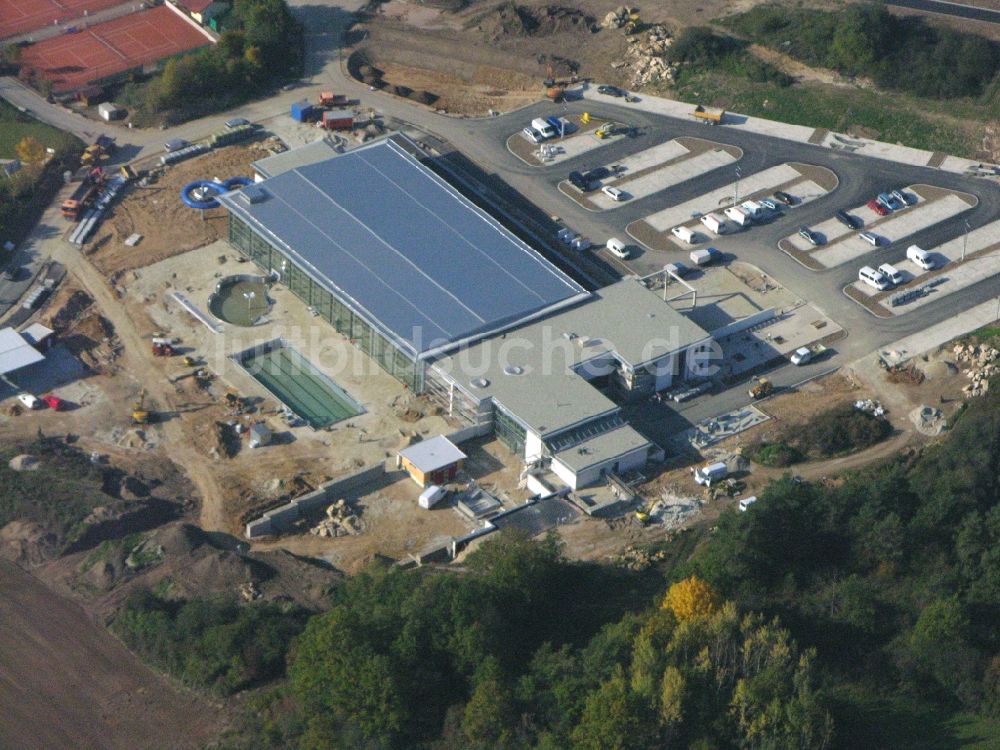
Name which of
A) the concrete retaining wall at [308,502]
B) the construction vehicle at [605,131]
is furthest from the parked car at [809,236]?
the concrete retaining wall at [308,502]

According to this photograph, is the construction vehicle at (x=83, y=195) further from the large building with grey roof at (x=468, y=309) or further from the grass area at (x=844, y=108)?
the grass area at (x=844, y=108)

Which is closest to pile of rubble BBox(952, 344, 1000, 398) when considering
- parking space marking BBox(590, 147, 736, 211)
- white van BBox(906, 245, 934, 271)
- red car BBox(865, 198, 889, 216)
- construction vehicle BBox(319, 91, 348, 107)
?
white van BBox(906, 245, 934, 271)

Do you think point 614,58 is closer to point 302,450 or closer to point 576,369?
point 576,369

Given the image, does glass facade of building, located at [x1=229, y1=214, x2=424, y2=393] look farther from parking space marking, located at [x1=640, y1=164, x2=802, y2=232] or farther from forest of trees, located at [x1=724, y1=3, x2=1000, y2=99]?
forest of trees, located at [x1=724, y1=3, x2=1000, y2=99]

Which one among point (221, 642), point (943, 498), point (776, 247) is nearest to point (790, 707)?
point (943, 498)

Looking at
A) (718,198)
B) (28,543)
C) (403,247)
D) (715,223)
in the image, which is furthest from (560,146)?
(28,543)

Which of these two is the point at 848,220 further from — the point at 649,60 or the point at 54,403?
the point at 54,403
